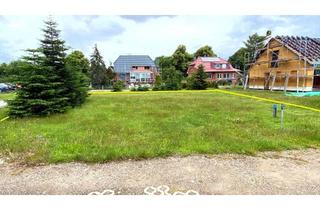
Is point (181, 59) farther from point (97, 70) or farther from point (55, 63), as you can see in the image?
point (55, 63)

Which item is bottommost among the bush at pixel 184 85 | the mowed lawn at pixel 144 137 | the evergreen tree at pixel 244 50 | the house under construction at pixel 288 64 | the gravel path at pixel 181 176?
the gravel path at pixel 181 176

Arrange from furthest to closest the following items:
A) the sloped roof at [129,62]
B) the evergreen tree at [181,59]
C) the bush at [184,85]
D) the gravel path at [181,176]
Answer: the sloped roof at [129,62] < the evergreen tree at [181,59] < the bush at [184,85] < the gravel path at [181,176]

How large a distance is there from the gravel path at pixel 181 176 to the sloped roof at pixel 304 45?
59.5 ft

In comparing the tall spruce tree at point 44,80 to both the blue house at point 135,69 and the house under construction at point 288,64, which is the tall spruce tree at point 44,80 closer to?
the house under construction at point 288,64

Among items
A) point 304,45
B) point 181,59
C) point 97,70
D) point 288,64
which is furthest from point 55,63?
point 181,59

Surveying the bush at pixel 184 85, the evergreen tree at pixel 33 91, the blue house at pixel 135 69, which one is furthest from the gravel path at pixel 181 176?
the blue house at pixel 135 69

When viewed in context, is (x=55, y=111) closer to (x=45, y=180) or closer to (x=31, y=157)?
(x=31, y=157)

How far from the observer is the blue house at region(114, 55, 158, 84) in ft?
147

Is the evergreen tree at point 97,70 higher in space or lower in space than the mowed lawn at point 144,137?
higher

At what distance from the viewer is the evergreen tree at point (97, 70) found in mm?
35625

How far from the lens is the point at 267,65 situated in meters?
23.8

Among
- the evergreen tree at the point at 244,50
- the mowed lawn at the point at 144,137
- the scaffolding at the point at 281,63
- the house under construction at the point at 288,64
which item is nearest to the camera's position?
the mowed lawn at the point at 144,137

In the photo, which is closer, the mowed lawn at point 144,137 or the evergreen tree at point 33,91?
the mowed lawn at point 144,137
